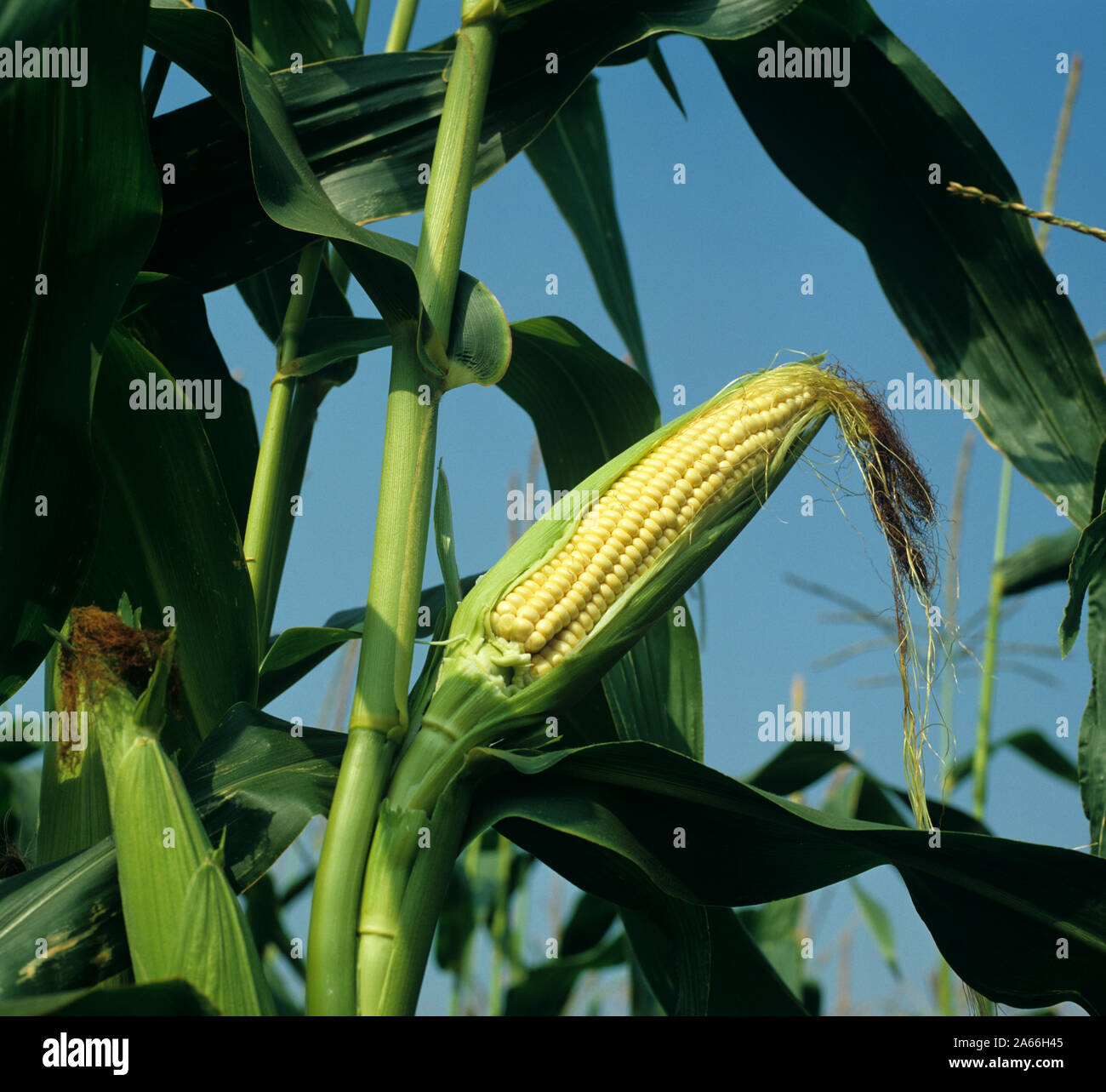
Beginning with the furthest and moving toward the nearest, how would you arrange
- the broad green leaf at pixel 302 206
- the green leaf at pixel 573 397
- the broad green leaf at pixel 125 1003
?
the green leaf at pixel 573 397
the broad green leaf at pixel 302 206
the broad green leaf at pixel 125 1003

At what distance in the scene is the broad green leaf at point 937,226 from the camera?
1124 millimetres

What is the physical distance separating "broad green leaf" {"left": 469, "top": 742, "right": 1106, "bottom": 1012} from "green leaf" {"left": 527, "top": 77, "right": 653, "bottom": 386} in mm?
819

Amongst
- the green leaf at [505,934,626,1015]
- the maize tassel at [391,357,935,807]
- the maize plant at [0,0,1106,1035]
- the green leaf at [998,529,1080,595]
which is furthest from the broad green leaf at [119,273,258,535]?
the green leaf at [998,529,1080,595]

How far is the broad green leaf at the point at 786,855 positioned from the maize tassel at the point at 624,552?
0.20 feet

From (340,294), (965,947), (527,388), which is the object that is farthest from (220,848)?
(340,294)

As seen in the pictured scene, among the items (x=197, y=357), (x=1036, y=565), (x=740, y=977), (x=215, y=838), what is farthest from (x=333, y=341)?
(x=1036, y=565)

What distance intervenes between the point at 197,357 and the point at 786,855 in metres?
0.92

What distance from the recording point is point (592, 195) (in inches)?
59.7

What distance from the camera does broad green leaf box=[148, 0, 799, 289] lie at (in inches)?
43.0

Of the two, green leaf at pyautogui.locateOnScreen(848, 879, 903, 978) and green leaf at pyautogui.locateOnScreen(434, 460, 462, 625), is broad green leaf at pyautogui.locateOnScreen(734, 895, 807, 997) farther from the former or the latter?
green leaf at pyautogui.locateOnScreen(434, 460, 462, 625)

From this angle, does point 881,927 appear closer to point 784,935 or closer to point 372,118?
point 784,935

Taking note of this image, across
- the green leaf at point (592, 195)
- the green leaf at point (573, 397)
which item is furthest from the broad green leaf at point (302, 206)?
the green leaf at point (592, 195)

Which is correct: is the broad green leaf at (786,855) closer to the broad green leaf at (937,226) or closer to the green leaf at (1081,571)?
the green leaf at (1081,571)
